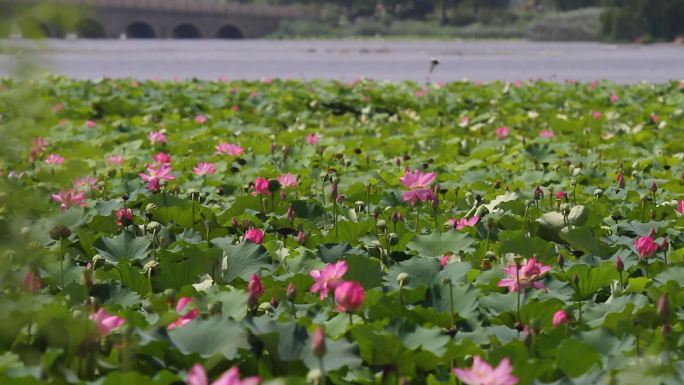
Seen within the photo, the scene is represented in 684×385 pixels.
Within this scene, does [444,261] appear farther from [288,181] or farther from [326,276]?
[288,181]

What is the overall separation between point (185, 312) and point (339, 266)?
336 mm

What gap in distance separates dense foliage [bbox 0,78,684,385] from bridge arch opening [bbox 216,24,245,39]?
241 feet

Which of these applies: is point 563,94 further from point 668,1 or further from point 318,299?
point 668,1

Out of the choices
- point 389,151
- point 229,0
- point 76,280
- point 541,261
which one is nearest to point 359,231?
point 541,261

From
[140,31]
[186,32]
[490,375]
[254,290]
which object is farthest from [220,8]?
[490,375]

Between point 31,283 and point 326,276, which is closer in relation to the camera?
point 31,283

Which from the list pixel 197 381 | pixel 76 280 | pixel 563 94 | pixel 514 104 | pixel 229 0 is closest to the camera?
pixel 197 381

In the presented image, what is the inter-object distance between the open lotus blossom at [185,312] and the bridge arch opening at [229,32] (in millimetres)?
76248

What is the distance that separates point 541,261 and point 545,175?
161cm

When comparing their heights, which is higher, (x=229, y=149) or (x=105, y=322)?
(x=105, y=322)

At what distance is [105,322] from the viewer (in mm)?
1854

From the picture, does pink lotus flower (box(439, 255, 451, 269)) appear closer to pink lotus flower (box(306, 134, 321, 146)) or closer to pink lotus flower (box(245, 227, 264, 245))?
pink lotus flower (box(245, 227, 264, 245))

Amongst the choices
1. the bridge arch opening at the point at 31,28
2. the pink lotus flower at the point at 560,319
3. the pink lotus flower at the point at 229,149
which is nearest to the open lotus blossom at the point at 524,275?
the pink lotus flower at the point at 560,319

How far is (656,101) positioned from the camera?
8.68 metres
